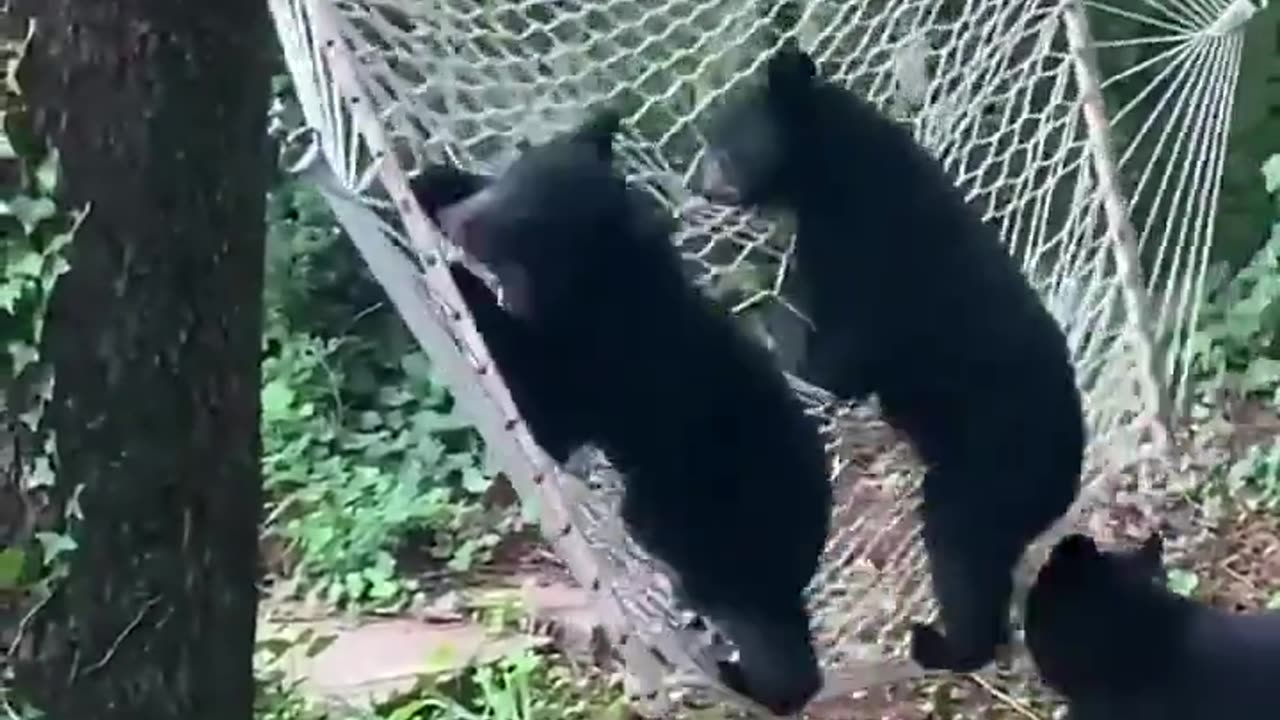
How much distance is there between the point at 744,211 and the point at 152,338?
3.00 feet

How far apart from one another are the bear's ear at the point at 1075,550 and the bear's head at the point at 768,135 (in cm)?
44

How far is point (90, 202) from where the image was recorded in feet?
3.34

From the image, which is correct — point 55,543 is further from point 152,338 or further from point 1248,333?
point 1248,333

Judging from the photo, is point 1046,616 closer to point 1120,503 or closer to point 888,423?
point 888,423

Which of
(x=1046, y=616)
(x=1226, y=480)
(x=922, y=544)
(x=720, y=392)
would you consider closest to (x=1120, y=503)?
(x=922, y=544)

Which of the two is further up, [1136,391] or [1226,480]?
[1136,391]

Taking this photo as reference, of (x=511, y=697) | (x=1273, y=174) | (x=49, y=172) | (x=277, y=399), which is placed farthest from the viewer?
(x=1273, y=174)

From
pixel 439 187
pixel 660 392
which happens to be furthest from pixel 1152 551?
pixel 439 187

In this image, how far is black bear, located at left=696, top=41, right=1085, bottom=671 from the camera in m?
1.61

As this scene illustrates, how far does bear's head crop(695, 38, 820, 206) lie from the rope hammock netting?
Result: 123mm

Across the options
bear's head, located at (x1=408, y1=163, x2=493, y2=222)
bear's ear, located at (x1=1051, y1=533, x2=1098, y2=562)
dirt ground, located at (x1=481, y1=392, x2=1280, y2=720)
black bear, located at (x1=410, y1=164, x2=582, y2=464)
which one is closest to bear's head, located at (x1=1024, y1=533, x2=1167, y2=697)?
bear's ear, located at (x1=1051, y1=533, x2=1098, y2=562)

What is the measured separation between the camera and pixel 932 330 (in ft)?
5.41

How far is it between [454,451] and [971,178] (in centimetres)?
101

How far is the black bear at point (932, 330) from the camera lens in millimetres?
1610
